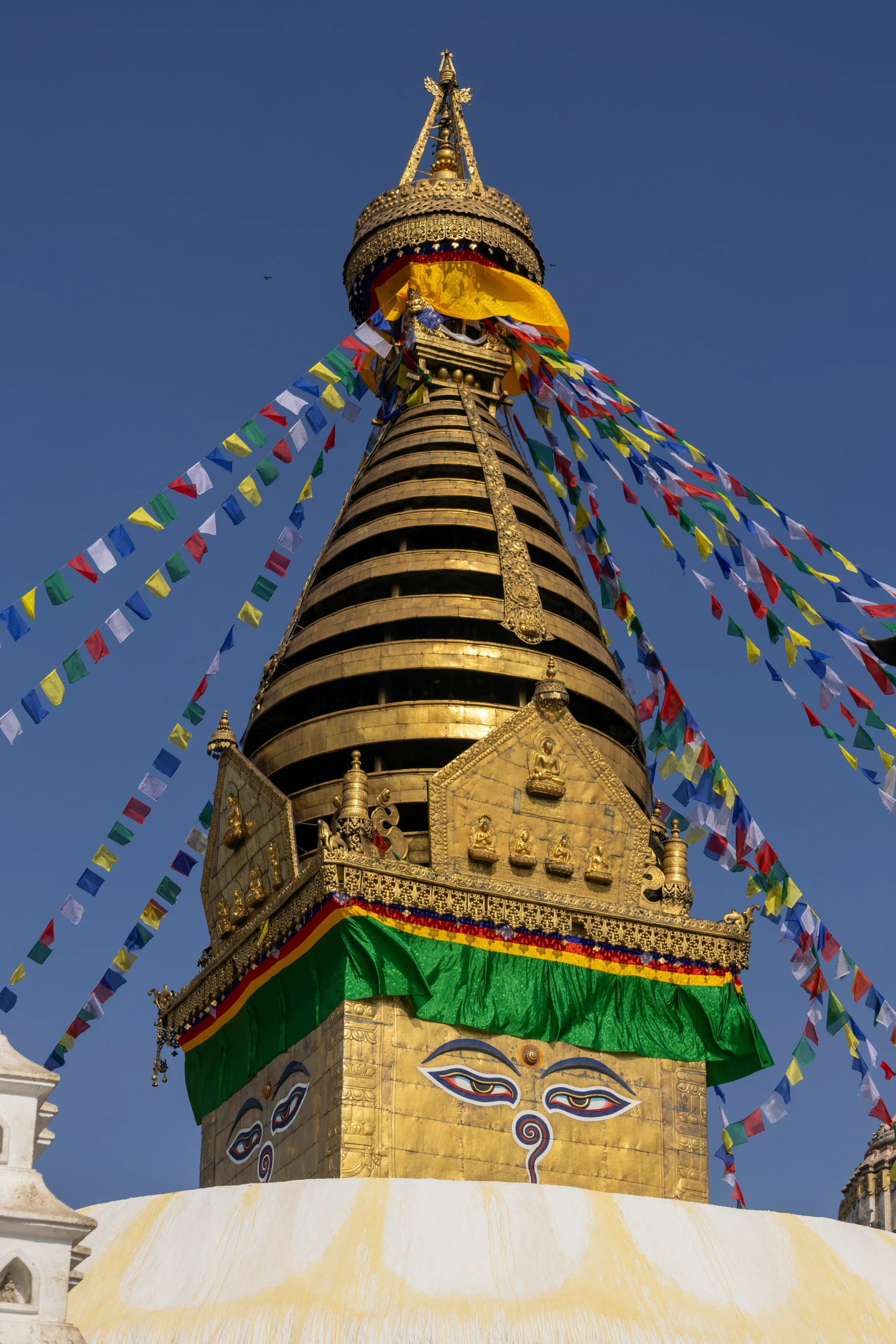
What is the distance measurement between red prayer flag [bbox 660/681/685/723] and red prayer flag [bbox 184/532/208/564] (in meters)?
5.17

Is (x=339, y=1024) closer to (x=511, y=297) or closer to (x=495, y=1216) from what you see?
(x=495, y=1216)

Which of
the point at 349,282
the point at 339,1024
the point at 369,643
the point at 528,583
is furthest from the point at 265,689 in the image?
the point at 349,282

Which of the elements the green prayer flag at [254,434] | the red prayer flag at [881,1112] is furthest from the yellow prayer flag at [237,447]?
the red prayer flag at [881,1112]

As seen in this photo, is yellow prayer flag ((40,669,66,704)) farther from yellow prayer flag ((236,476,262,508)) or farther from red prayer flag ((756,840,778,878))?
red prayer flag ((756,840,778,878))

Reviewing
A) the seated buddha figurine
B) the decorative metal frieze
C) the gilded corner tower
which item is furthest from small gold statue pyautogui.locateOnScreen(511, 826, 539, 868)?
the decorative metal frieze

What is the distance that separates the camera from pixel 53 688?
1730cm

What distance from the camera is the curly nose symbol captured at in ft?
50.5

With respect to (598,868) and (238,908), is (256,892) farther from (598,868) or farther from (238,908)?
(598,868)

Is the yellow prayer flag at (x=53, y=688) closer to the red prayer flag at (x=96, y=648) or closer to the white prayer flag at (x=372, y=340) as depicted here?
the red prayer flag at (x=96, y=648)

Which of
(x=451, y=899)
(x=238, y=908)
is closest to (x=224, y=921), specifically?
(x=238, y=908)

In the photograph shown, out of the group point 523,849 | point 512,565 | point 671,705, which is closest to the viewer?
point 523,849

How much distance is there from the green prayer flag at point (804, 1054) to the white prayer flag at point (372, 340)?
8737mm

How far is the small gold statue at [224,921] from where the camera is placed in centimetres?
1777

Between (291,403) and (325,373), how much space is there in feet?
3.15
